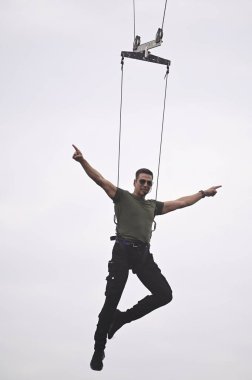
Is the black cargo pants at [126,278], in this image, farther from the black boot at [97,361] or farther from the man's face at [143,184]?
the man's face at [143,184]

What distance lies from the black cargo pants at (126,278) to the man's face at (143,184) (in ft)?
2.55

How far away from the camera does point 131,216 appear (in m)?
8.68

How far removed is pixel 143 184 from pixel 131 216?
1.72ft

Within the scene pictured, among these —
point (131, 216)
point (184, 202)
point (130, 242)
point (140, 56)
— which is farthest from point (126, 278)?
point (140, 56)

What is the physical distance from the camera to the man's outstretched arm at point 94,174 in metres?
8.19

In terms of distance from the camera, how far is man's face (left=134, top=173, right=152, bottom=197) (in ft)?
28.7

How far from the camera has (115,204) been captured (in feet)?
28.7

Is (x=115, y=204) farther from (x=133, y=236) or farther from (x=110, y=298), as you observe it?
(x=110, y=298)

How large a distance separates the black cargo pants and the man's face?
78cm

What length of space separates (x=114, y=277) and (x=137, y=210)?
106 cm

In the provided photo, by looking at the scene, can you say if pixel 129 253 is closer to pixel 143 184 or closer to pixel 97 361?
pixel 143 184

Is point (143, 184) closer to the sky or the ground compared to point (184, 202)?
closer to the sky

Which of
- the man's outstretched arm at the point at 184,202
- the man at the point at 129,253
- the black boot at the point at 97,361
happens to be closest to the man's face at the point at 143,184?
the man at the point at 129,253

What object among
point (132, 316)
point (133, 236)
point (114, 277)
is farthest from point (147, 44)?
point (132, 316)
